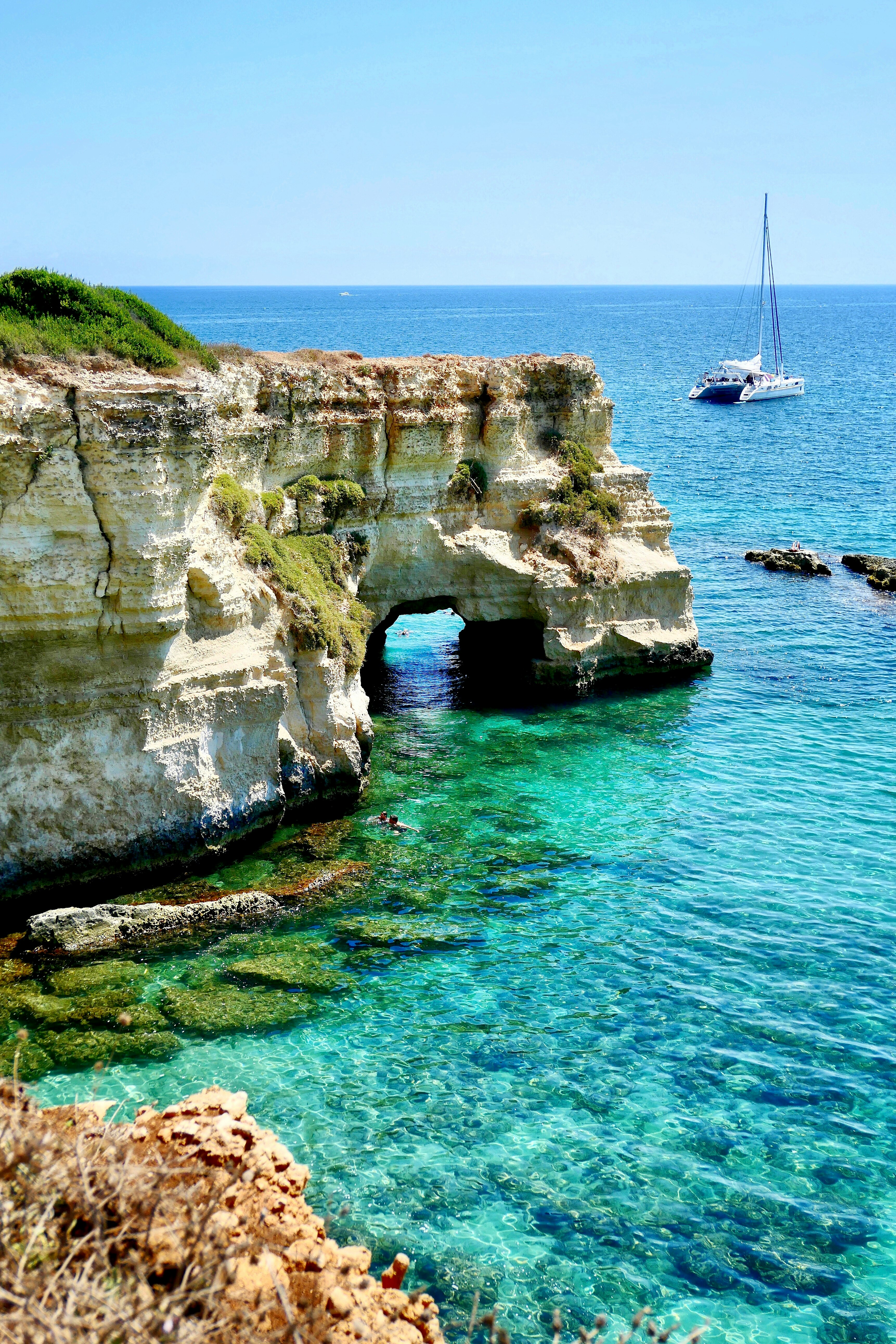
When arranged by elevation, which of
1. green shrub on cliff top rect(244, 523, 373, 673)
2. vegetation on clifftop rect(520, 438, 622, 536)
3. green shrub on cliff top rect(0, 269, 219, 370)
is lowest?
green shrub on cliff top rect(244, 523, 373, 673)

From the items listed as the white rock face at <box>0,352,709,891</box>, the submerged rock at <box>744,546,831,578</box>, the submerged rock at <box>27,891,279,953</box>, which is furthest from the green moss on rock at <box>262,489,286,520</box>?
the submerged rock at <box>744,546,831,578</box>

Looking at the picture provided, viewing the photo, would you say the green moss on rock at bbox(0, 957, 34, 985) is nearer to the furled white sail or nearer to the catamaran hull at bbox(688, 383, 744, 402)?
the catamaran hull at bbox(688, 383, 744, 402)

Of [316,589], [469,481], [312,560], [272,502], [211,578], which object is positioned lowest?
[316,589]

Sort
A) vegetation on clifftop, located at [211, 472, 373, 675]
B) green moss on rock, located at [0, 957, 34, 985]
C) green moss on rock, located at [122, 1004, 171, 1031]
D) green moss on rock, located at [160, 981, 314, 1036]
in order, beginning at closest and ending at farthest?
green moss on rock, located at [122, 1004, 171, 1031] → green moss on rock, located at [160, 981, 314, 1036] → green moss on rock, located at [0, 957, 34, 985] → vegetation on clifftop, located at [211, 472, 373, 675]

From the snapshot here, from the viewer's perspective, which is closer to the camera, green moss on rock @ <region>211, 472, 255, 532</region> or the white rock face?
the white rock face

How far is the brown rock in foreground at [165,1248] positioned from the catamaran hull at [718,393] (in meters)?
102

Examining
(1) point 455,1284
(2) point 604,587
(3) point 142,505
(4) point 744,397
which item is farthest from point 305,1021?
(4) point 744,397

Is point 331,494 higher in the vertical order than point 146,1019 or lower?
higher

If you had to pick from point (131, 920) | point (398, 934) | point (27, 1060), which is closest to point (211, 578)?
point (131, 920)

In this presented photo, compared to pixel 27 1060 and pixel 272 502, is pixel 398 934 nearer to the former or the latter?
pixel 27 1060

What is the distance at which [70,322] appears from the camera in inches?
845

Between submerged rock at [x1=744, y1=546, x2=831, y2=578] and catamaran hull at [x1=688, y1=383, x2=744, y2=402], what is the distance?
60.6m

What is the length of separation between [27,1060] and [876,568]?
1545 inches

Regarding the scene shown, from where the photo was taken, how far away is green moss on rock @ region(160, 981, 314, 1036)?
A: 59.0 feet
